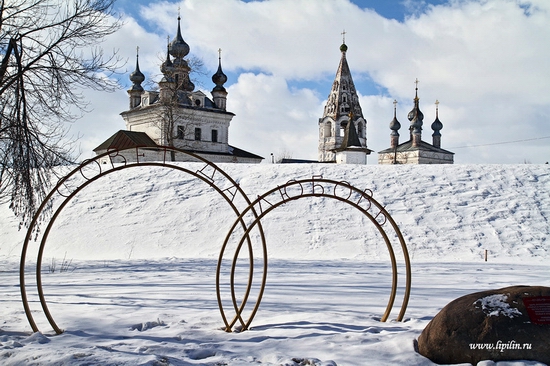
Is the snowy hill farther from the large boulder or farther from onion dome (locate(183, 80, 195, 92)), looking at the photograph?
onion dome (locate(183, 80, 195, 92))

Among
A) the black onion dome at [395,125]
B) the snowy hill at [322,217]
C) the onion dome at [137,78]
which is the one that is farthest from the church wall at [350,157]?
the black onion dome at [395,125]

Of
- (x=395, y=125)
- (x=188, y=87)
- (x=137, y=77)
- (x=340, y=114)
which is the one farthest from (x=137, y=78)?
(x=395, y=125)

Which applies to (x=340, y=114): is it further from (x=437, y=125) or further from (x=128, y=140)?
(x=128, y=140)

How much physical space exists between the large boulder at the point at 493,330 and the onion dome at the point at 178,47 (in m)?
39.2

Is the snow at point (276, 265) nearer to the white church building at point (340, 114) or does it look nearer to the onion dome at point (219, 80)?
the onion dome at point (219, 80)

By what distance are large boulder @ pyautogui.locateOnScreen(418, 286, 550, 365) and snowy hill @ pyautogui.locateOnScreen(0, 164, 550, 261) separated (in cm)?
981

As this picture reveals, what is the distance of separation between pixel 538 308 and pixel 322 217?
1297cm

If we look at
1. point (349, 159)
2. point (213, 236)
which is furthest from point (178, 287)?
point (349, 159)

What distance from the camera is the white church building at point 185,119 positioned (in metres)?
41.0

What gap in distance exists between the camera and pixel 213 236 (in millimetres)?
16984

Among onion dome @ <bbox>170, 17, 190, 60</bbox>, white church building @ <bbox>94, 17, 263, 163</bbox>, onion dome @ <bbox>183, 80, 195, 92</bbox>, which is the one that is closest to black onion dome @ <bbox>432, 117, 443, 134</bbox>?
white church building @ <bbox>94, 17, 263, 163</bbox>

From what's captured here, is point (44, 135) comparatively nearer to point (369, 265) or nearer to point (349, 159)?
point (369, 265)

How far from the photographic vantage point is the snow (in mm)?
5754

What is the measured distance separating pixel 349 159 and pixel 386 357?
26.4 metres
